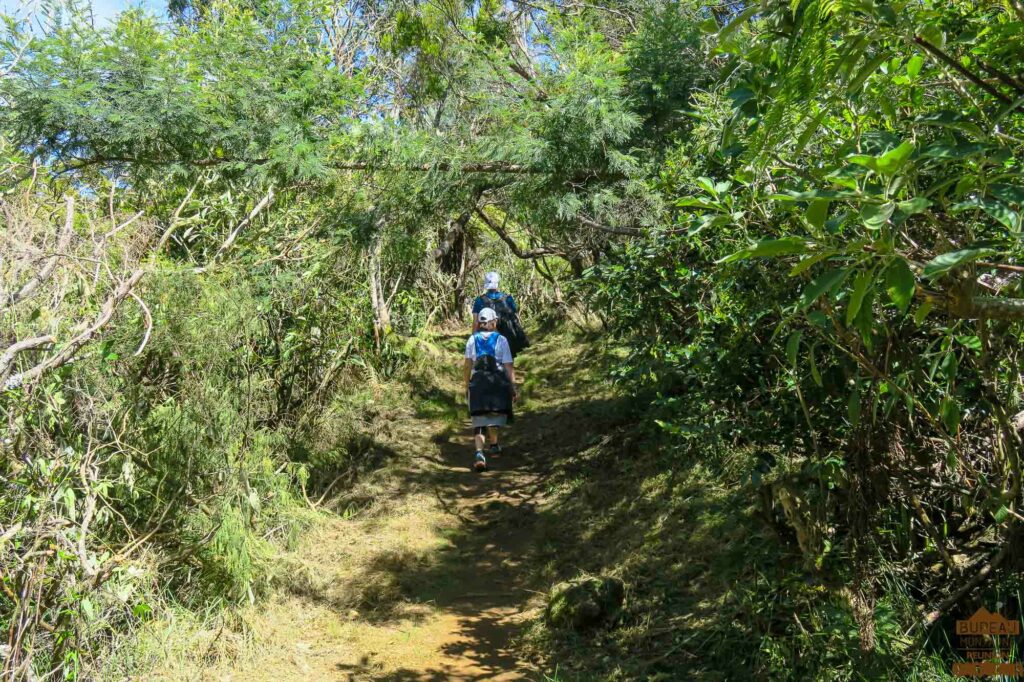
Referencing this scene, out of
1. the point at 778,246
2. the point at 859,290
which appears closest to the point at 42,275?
the point at 778,246

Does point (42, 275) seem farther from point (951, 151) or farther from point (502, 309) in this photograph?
point (502, 309)

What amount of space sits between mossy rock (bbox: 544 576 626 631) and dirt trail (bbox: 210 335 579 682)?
0.36 metres

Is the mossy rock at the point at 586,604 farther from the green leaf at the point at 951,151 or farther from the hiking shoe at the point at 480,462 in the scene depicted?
the green leaf at the point at 951,151

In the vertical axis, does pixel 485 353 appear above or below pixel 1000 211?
below

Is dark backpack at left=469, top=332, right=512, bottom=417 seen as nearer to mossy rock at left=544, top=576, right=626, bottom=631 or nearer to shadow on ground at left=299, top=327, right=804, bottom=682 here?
shadow on ground at left=299, top=327, right=804, bottom=682

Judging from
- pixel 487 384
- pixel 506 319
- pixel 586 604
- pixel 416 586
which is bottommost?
pixel 416 586

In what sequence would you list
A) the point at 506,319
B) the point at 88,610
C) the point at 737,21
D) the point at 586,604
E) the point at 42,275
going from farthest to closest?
the point at 506,319
the point at 586,604
the point at 88,610
the point at 42,275
the point at 737,21

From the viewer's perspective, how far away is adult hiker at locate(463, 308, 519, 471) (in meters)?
8.76

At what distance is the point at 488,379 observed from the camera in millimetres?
8812

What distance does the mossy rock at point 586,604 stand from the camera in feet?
18.3

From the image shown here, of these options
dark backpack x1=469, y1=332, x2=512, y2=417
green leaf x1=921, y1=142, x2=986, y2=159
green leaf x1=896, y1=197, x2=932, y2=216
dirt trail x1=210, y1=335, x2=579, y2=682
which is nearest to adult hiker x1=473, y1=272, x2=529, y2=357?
dark backpack x1=469, y1=332, x2=512, y2=417

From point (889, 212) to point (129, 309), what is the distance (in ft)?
16.3

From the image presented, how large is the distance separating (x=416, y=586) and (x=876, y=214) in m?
5.61

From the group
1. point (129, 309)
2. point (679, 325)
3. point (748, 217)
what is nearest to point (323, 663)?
point (129, 309)
